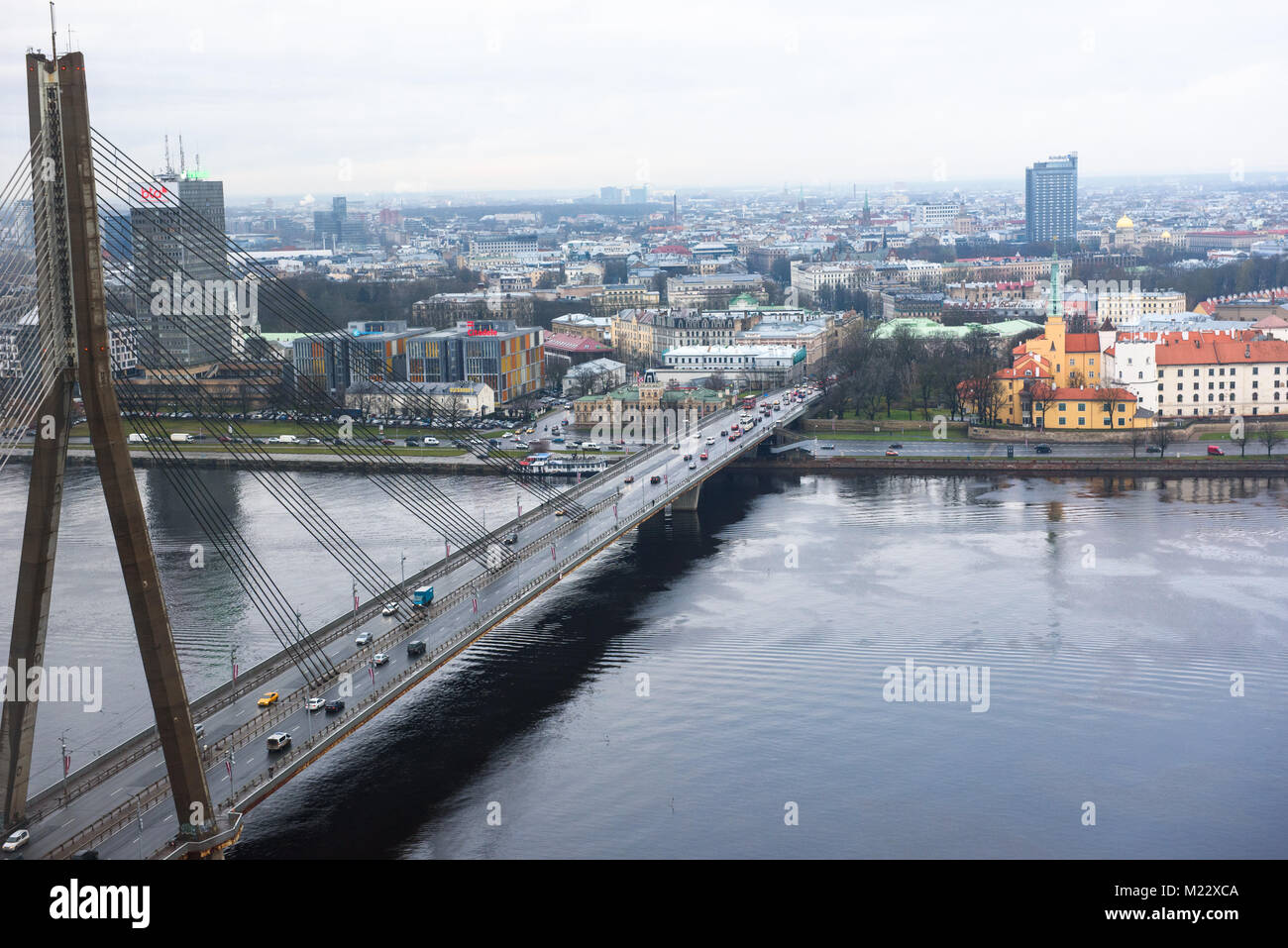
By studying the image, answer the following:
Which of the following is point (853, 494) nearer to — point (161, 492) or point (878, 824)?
point (161, 492)

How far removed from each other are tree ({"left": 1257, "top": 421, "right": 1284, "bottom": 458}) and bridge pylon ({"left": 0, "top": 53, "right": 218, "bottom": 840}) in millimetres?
13936

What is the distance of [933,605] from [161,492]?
29.2ft

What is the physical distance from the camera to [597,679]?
9602 millimetres

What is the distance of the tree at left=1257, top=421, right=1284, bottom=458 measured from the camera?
57.6 feet

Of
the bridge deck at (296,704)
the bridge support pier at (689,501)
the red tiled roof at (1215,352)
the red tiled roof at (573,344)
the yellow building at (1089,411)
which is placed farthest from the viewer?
the red tiled roof at (573,344)

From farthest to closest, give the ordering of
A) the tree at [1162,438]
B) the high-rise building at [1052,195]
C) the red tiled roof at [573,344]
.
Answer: the high-rise building at [1052,195] → the red tiled roof at [573,344] → the tree at [1162,438]

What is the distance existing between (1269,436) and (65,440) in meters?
15.0

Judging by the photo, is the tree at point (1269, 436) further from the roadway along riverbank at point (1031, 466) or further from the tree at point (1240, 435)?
the roadway along riverbank at point (1031, 466)

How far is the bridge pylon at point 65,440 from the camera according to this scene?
6.24 metres

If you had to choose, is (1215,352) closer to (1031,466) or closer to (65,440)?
(1031,466)

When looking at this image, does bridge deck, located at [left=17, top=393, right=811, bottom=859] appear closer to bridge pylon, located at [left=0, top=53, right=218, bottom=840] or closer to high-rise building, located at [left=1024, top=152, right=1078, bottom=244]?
bridge pylon, located at [left=0, top=53, right=218, bottom=840]

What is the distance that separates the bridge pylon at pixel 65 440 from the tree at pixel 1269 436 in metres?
13.9

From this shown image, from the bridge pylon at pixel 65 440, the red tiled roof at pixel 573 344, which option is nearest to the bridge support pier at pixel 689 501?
the bridge pylon at pixel 65 440
